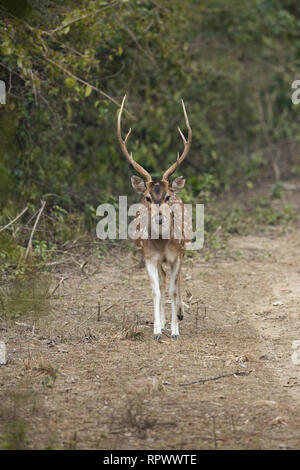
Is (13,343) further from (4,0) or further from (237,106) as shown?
(237,106)

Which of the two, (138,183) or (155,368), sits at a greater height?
(138,183)

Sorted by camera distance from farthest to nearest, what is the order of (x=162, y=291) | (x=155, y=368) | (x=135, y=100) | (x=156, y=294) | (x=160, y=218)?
1. (x=135, y=100)
2. (x=162, y=291)
3. (x=156, y=294)
4. (x=160, y=218)
5. (x=155, y=368)

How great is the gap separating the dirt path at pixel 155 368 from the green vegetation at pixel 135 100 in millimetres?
1050

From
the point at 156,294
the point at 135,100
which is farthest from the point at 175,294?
the point at 135,100

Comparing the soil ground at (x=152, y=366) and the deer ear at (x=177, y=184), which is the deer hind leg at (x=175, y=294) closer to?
the soil ground at (x=152, y=366)

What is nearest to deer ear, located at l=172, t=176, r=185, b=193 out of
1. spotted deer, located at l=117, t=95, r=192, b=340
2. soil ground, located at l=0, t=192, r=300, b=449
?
spotted deer, located at l=117, t=95, r=192, b=340

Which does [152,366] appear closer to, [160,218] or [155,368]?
[155,368]

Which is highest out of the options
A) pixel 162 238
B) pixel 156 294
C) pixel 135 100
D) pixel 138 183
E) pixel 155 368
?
pixel 135 100

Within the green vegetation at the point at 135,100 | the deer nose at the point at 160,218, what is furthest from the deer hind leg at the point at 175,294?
the green vegetation at the point at 135,100

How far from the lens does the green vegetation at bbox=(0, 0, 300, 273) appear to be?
9.74 m

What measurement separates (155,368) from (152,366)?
0.06 m

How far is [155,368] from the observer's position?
22.1ft

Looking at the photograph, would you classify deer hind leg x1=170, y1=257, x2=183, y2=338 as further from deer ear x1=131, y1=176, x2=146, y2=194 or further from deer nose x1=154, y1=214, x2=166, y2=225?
deer ear x1=131, y1=176, x2=146, y2=194

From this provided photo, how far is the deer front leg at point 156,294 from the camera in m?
7.57
